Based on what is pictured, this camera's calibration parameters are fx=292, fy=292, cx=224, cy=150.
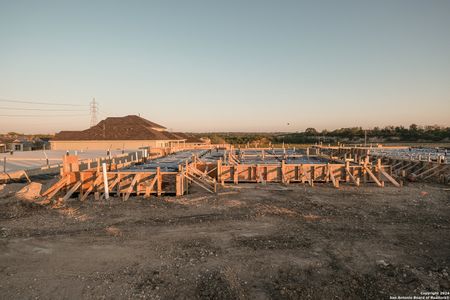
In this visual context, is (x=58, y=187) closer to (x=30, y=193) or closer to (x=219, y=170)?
(x=30, y=193)

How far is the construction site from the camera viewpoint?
7008 mm

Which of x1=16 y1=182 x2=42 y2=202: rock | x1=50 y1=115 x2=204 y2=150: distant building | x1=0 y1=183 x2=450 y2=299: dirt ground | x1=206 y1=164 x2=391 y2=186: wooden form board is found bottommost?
x1=0 y1=183 x2=450 y2=299: dirt ground

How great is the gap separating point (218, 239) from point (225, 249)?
90 cm

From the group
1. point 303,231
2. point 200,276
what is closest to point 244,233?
point 303,231

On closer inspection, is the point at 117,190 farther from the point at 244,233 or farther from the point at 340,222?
the point at 340,222

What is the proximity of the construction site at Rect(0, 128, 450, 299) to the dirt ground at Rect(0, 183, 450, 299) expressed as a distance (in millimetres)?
43

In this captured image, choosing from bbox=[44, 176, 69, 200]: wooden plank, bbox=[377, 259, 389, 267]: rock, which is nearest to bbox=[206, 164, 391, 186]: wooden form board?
bbox=[44, 176, 69, 200]: wooden plank

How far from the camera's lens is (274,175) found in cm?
2120

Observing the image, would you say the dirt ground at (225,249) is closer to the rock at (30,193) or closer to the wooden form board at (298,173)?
the rock at (30,193)

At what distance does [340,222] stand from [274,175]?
31.2 ft

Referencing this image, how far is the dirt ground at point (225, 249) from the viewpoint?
6.91 metres

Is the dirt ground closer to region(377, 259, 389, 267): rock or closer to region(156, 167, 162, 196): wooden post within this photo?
region(377, 259, 389, 267): rock

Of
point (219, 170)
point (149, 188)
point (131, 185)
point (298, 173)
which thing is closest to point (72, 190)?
point (131, 185)

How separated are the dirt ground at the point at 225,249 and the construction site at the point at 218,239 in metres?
0.04
